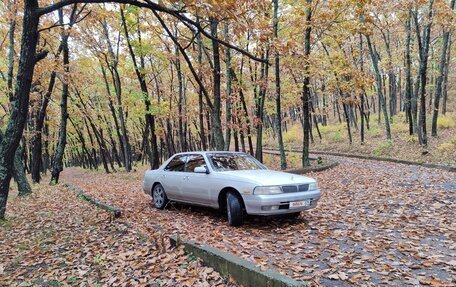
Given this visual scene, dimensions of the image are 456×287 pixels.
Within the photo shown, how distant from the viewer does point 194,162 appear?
7941 mm

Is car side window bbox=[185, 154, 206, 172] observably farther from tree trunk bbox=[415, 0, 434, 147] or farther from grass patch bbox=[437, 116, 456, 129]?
grass patch bbox=[437, 116, 456, 129]

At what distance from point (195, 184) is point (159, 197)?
1837 mm

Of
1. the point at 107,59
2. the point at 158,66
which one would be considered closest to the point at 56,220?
the point at 107,59

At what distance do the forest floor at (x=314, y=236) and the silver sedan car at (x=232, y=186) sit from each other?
17.1 inches

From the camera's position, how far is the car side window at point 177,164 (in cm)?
833

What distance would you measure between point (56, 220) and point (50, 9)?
508cm

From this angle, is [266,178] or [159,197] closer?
[266,178]

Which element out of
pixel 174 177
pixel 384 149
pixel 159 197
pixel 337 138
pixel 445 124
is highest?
pixel 445 124

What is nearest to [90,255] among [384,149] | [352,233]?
[352,233]

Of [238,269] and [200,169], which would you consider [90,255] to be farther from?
[238,269]

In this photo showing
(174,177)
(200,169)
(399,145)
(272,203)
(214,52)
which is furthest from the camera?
(399,145)

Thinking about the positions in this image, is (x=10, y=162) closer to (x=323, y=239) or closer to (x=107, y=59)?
(x=323, y=239)

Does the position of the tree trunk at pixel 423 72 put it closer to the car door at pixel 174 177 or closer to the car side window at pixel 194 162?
the car side window at pixel 194 162

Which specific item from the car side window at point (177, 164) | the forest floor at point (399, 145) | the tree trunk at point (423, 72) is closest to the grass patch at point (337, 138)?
the forest floor at point (399, 145)
